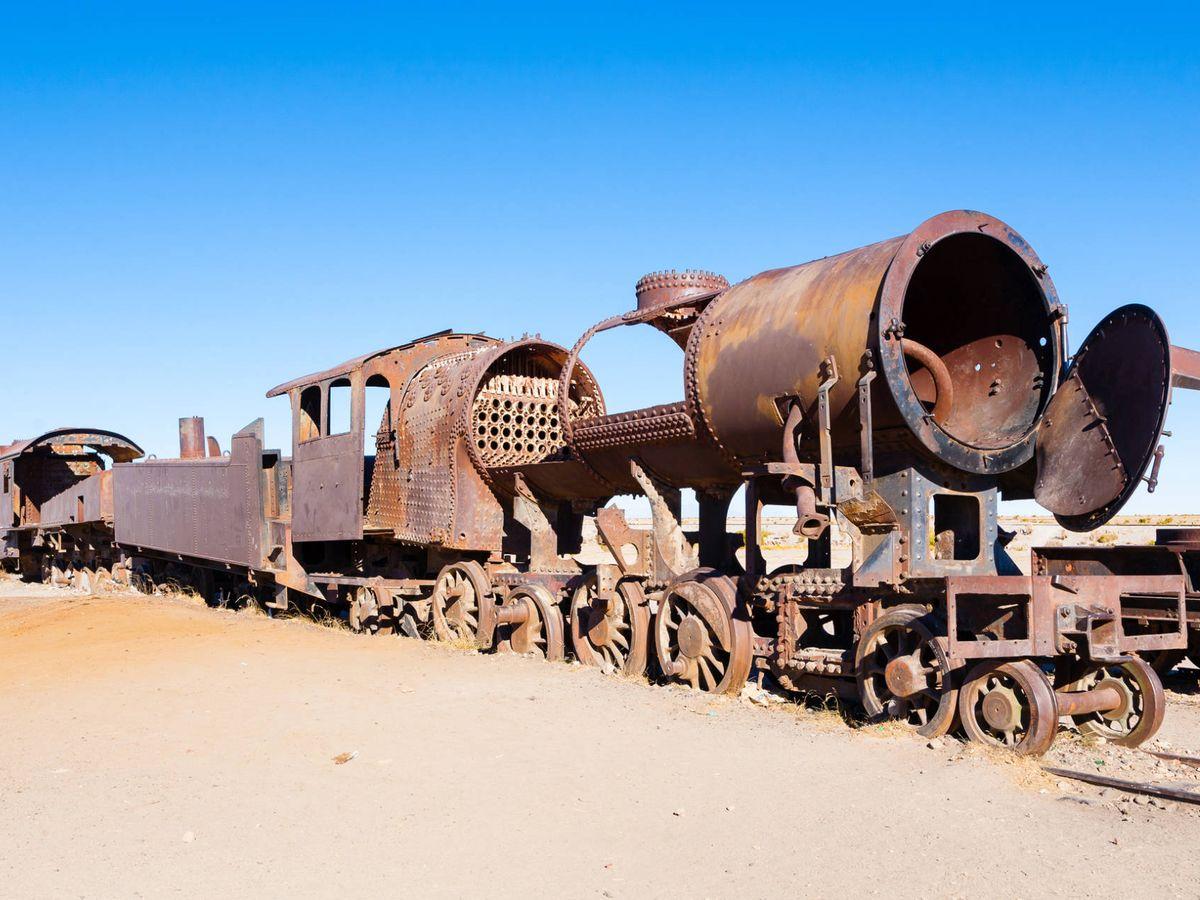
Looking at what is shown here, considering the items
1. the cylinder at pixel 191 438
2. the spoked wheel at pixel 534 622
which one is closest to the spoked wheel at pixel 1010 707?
the spoked wheel at pixel 534 622

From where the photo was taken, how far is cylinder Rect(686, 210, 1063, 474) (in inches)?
251

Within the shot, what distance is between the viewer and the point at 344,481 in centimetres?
1169

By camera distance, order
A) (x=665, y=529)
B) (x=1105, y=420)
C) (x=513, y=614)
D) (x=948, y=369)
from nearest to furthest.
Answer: (x=1105, y=420) < (x=948, y=369) < (x=665, y=529) < (x=513, y=614)

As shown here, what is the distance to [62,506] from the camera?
2189 centimetres

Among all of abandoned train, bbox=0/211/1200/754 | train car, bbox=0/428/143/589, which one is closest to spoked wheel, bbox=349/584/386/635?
abandoned train, bbox=0/211/1200/754

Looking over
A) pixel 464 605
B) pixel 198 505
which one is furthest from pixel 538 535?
pixel 198 505

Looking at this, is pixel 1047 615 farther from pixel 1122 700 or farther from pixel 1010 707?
pixel 1122 700

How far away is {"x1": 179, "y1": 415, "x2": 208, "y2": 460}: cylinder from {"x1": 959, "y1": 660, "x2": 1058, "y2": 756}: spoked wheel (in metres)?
16.0

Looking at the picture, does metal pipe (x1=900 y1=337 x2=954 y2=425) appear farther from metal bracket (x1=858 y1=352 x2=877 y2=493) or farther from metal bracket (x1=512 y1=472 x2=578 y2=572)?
metal bracket (x1=512 y1=472 x2=578 y2=572)

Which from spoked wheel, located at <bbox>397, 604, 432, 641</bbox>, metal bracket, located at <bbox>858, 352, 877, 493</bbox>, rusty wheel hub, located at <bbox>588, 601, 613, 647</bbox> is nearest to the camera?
metal bracket, located at <bbox>858, 352, 877, 493</bbox>

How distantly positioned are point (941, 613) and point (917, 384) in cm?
198

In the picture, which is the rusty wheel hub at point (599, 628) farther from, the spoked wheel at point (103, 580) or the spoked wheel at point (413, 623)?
the spoked wheel at point (103, 580)

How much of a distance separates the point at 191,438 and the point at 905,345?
15431 millimetres

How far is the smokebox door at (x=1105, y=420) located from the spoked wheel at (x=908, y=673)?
1.40 metres
